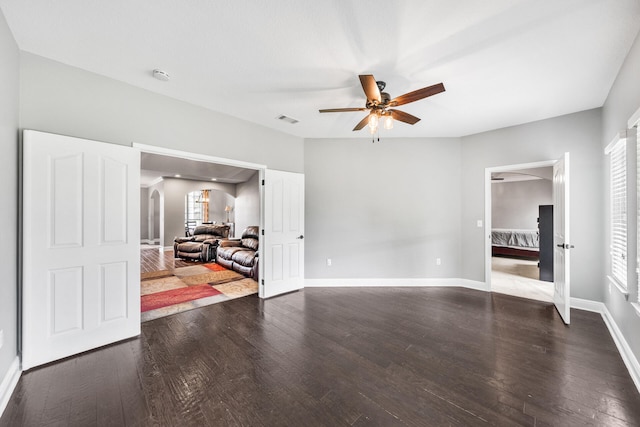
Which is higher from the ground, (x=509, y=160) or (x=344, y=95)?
(x=344, y=95)

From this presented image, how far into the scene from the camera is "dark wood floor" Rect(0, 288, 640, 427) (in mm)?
1618

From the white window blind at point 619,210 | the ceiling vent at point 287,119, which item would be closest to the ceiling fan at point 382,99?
the ceiling vent at point 287,119

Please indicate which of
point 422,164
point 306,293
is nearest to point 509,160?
point 422,164

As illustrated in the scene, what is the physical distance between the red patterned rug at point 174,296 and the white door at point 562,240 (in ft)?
15.2

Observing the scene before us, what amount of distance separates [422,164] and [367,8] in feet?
10.7

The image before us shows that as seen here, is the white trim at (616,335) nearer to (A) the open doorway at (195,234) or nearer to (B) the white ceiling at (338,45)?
(B) the white ceiling at (338,45)

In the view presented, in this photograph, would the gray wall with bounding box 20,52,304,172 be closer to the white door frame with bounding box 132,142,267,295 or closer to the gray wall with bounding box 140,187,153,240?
the white door frame with bounding box 132,142,267,295

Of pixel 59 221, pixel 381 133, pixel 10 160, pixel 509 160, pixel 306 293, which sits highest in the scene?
pixel 381 133

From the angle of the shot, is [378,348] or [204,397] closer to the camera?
[204,397]

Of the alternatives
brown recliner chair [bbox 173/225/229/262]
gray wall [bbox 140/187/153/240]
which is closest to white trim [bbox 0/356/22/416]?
Answer: brown recliner chair [bbox 173/225/229/262]

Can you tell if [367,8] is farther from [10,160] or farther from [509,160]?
[509,160]

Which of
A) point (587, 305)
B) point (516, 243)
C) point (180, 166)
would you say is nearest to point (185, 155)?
point (180, 166)

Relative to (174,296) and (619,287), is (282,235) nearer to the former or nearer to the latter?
(174,296)

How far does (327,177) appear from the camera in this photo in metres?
4.61
